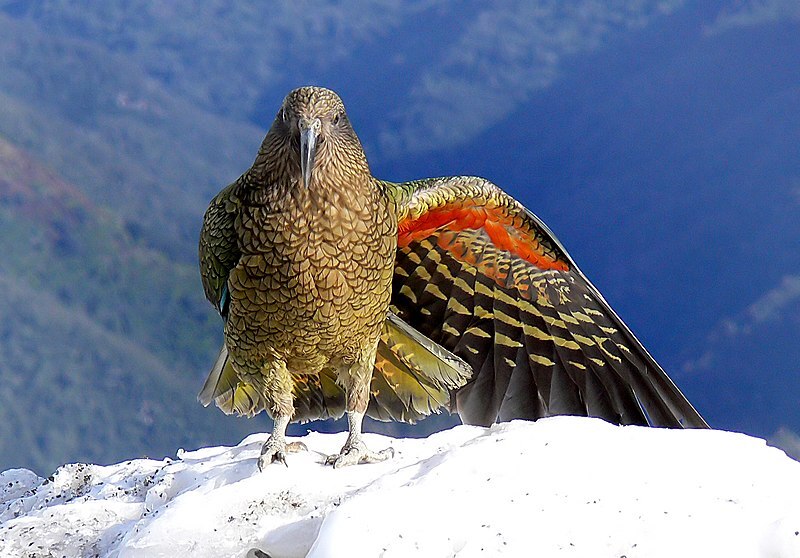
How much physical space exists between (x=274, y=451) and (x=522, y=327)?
52.2 inches

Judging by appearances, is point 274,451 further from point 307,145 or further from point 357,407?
point 307,145

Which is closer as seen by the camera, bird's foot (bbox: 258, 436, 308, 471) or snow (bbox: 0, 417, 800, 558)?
snow (bbox: 0, 417, 800, 558)

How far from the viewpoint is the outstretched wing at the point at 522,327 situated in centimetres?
334

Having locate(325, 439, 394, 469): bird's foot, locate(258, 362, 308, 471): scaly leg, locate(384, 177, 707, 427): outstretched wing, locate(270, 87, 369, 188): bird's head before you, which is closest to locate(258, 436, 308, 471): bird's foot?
locate(258, 362, 308, 471): scaly leg

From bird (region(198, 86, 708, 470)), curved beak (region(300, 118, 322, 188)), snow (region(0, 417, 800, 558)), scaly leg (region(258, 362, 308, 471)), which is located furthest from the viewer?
scaly leg (region(258, 362, 308, 471))

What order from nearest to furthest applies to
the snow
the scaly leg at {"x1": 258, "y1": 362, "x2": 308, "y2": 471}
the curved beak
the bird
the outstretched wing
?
1. the snow
2. the curved beak
3. the bird
4. the scaly leg at {"x1": 258, "y1": 362, "x2": 308, "y2": 471}
5. the outstretched wing

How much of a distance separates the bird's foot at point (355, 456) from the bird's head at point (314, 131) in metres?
0.83

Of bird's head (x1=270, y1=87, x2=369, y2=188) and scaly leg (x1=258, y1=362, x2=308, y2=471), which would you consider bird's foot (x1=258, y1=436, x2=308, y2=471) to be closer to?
scaly leg (x1=258, y1=362, x2=308, y2=471)

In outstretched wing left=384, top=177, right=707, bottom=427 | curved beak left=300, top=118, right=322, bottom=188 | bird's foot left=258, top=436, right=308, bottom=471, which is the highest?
curved beak left=300, top=118, right=322, bottom=188

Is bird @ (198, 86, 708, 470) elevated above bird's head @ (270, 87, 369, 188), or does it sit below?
below

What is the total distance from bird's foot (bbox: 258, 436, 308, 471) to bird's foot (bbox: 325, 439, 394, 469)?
0.44 feet

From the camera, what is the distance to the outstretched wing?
3.34 meters

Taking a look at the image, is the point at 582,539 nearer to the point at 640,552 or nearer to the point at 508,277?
the point at 640,552

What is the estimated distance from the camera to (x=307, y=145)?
7.97 feet
